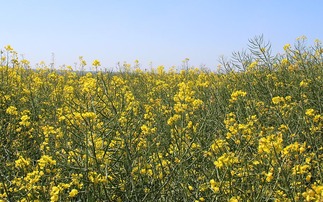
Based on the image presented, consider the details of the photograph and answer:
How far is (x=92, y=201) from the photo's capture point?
175 centimetres

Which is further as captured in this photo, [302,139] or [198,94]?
[198,94]

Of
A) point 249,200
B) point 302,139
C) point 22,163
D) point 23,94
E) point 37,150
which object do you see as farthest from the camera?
point 23,94

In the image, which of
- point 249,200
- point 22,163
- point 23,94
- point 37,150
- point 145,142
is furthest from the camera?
point 23,94

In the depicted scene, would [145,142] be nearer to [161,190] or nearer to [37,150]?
[161,190]

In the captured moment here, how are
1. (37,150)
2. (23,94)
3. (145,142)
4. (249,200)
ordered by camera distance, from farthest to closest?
1. (23,94)
2. (37,150)
3. (145,142)
4. (249,200)

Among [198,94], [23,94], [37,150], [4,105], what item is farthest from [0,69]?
[198,94]

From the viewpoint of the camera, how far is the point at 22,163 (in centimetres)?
212

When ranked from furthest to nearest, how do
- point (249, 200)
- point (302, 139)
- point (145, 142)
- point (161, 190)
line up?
1. point (302, 139)
2. point (145, 142)
3. point (161, 190)
4. point (249, 200)

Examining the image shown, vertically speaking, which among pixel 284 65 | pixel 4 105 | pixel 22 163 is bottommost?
pixel 22 163

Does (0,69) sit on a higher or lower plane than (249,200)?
higher

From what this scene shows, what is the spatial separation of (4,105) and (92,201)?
2.74m

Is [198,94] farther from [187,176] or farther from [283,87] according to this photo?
[187,176]

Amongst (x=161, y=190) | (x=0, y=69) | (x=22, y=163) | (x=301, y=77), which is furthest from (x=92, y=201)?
(x=0, y=69)

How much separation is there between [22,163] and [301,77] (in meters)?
3.34
